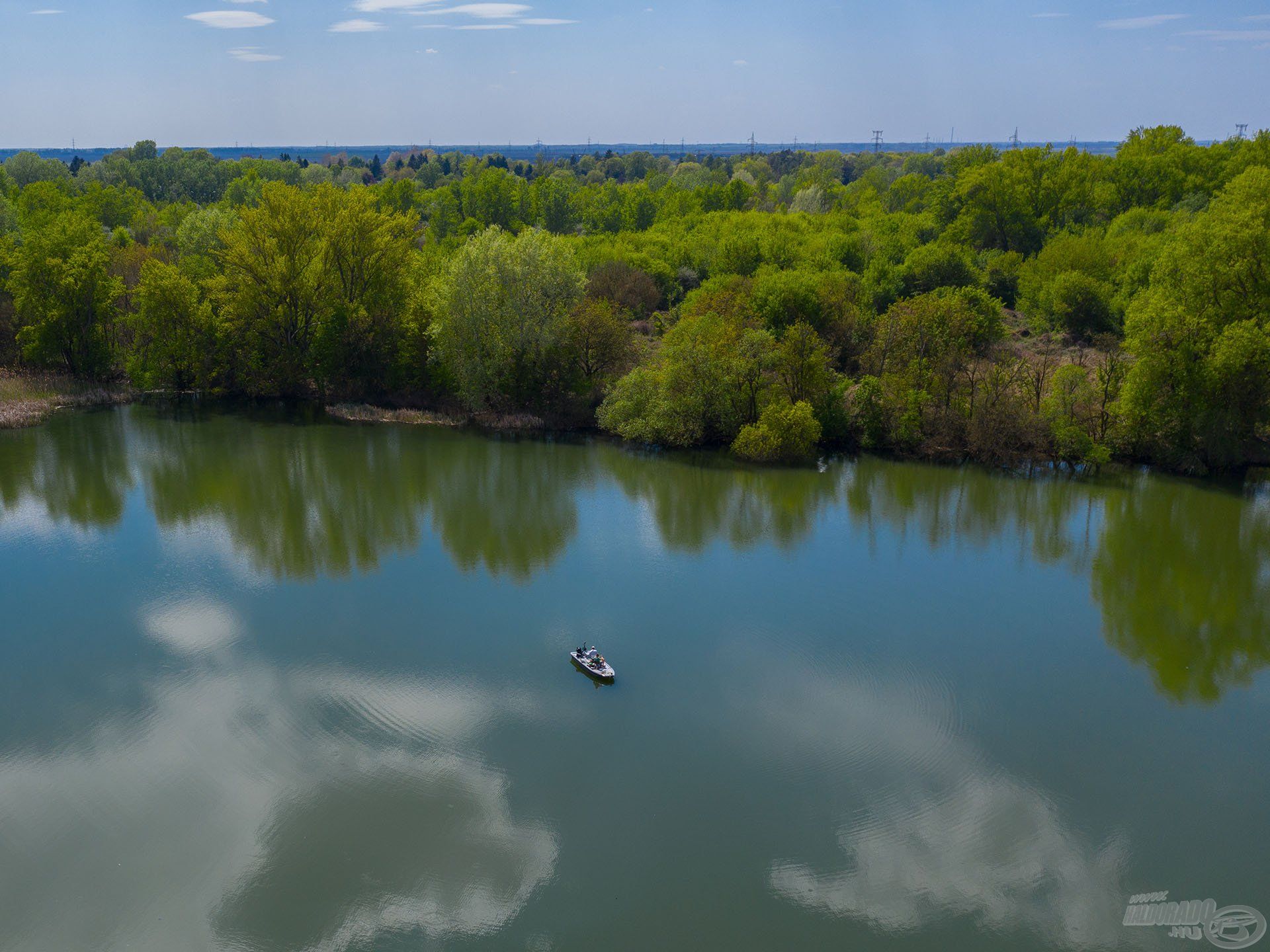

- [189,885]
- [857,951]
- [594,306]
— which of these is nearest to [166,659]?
[189,885]

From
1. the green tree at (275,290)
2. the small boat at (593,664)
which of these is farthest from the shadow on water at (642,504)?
the green tree at (275,290)

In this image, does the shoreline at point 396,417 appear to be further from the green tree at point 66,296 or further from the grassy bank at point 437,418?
the green tree at point 66,296

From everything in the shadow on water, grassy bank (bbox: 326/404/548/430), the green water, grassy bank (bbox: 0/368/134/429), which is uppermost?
grassy bank (bbox: 0/368/134/429)

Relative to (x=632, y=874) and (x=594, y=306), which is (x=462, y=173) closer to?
(x=594, y=306)

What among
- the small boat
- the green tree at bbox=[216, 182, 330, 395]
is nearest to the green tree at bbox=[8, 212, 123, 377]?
the green tree at bbox=[216, 182, 330, 395]

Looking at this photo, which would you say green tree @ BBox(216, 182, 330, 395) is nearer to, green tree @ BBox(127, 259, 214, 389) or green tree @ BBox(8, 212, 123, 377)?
green tree @ BBox(127, 259, 214, 389)
